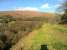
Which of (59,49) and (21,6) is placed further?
(21,6)

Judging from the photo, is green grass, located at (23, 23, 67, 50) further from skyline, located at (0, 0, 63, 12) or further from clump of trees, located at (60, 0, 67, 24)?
skyline, located at (0, 0, 63, 12)

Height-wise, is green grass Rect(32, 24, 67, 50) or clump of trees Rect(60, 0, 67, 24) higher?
clump of trees Rect(60, 0, 67, 24)

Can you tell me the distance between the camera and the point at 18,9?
2643 millimetres

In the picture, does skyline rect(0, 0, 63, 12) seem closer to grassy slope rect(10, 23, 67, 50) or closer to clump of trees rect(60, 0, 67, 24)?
clump of trees rect(60, 0, 67, 24)

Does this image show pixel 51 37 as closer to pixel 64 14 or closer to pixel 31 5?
pixel 64 14

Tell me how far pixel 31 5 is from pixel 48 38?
0.60 metres

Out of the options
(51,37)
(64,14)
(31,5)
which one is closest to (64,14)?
(64,14)

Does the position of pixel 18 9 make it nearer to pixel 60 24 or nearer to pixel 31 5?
pixel 31 5

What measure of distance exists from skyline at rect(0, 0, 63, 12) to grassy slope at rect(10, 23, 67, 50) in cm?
28

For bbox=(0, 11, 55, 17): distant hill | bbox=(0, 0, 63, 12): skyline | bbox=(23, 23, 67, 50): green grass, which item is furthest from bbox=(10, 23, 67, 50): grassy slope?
bbox=(0, 0, 63, 12): skyline

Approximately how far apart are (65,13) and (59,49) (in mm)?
586

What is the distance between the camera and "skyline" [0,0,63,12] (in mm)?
2608

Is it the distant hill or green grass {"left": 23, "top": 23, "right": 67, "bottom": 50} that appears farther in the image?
the distant hill

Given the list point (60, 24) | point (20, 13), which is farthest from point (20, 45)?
point (60, 24)
